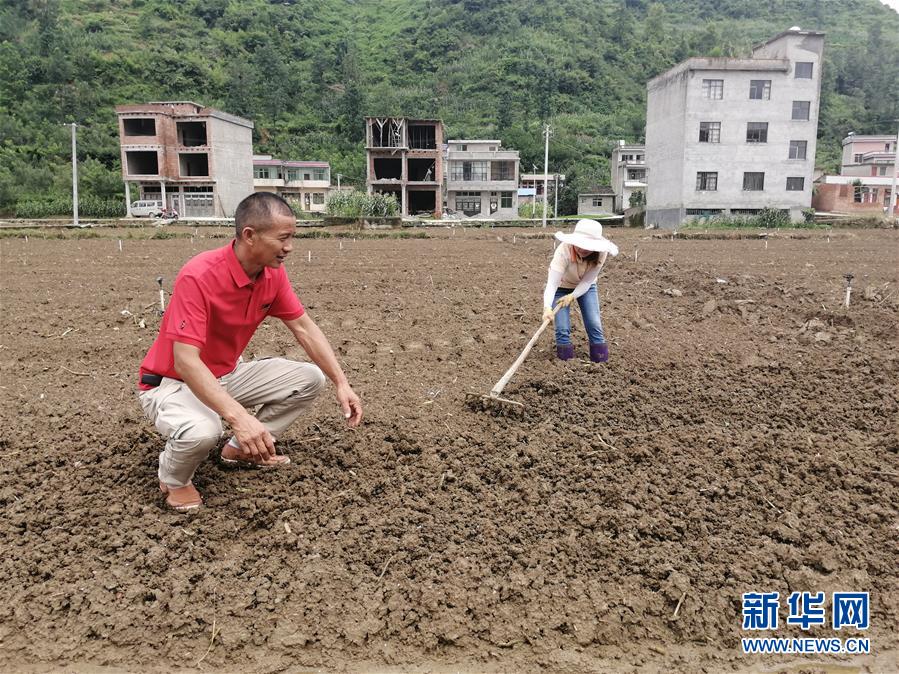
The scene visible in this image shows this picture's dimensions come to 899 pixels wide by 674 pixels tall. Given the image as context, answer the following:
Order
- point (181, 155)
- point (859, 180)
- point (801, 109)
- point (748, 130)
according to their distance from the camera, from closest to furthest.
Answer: point (801, 109) → point (748, 130) → point (181, 155) → point (859, 180)

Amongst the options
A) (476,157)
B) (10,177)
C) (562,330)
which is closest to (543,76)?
(476,157)

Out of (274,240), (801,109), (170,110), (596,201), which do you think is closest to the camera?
(274,240)

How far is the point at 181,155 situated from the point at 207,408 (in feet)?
146

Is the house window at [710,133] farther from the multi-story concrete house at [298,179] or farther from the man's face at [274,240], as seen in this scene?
the man's face at [274,240]

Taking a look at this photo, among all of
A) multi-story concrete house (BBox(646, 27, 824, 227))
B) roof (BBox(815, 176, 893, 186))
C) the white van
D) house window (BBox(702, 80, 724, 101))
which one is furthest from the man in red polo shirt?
roof (BBox(815, 176, 893, 186))

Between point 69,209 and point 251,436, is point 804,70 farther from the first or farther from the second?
point 69,209

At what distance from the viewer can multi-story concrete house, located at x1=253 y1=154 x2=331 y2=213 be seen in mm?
53416

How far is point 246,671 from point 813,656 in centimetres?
208

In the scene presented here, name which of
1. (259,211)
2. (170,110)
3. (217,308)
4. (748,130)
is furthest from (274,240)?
(170,110)

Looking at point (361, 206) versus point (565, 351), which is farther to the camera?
point (361, 206)

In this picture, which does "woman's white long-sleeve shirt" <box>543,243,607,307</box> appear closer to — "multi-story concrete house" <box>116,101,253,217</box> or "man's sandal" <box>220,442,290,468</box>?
"man's sandal" <box>220,442,290,468</box>

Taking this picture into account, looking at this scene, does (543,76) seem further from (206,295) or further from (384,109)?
(206,295)

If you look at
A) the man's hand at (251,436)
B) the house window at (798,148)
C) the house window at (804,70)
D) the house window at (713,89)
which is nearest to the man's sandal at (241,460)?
the man's hand at (251,436)

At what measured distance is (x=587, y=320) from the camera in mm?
5711
